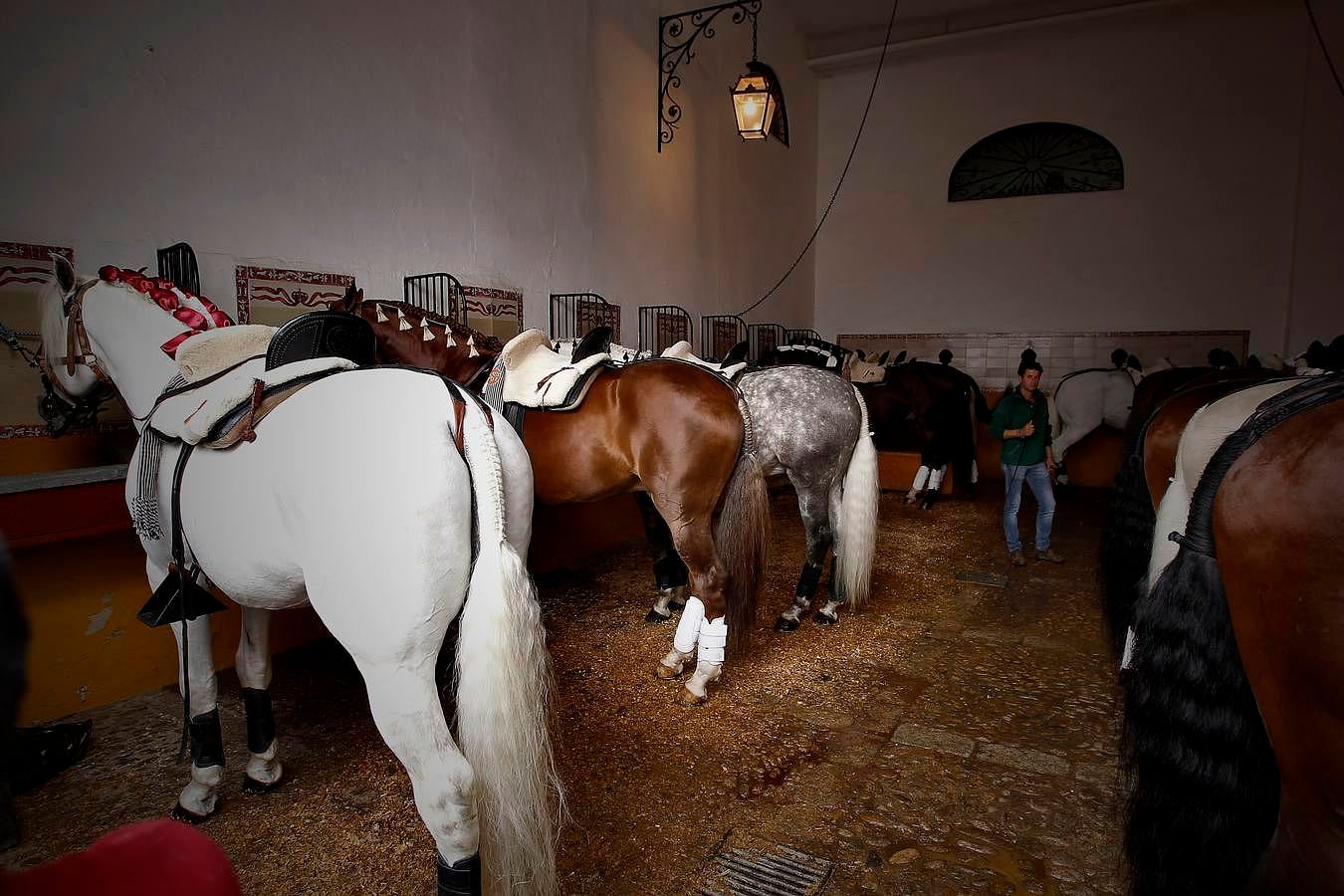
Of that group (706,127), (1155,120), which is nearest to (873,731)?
(706,127)

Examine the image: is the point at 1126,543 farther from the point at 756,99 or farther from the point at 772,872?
the point at 756,99

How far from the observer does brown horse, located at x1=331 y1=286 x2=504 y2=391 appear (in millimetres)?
2805

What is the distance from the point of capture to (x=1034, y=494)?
455cm

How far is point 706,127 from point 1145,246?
255 inches

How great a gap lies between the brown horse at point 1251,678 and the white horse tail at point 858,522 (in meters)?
2.16

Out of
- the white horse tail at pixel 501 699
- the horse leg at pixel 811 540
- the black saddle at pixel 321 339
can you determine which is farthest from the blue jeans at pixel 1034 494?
the black saddle at pixel 321 339

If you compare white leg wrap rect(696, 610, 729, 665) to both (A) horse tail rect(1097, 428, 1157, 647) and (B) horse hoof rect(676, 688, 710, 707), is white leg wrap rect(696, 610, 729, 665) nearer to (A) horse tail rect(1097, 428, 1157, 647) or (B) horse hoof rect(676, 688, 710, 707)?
(B) horse hoof rect(676, 688, 710, 707)

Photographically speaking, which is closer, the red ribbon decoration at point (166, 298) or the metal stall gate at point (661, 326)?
the red ribbon decoration at point (166, 298)

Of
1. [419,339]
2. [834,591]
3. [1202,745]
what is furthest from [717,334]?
[1202,745]

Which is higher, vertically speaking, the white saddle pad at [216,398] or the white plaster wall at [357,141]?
the white plaster wall at [357,141]

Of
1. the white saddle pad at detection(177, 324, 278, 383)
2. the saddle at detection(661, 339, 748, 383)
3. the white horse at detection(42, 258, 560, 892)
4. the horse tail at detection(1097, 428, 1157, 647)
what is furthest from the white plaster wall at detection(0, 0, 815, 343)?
the horse tail at detection(1097, 428, 1157, 647)

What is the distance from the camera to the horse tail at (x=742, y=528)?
2932 mm

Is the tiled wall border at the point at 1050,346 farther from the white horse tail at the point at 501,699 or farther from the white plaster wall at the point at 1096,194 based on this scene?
the white horse tail at the point at 501,699

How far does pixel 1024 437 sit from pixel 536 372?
3366 mm
